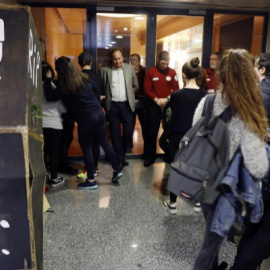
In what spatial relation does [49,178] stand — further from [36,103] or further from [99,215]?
[36,103]

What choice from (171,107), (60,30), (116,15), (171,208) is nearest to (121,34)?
(116,15)

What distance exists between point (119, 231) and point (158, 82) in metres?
2.34

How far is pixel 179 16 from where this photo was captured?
4684mm

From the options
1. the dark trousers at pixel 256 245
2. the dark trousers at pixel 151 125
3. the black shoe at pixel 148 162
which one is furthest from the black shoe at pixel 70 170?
the dark trousers at pixel 256 245

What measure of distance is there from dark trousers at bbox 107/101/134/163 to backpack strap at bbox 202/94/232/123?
2.51 metres

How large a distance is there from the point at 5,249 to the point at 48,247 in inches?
47.4

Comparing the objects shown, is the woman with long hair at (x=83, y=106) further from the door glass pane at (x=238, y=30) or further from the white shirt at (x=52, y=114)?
the door glass pane at (x=238, y=30)

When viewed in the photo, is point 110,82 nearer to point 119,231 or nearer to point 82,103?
point 82,103

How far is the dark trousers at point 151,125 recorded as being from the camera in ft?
14.5

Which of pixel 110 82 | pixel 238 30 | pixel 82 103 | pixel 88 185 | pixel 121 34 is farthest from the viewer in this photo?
pixel 238 30

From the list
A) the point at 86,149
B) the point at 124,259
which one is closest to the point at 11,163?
the point at 124,259

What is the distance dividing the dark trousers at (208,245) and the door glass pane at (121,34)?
339cm

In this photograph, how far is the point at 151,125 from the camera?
4457mm

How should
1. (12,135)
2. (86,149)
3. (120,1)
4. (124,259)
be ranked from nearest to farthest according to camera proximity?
(12,135) < (124,259) < (86,149) < (120,1)
